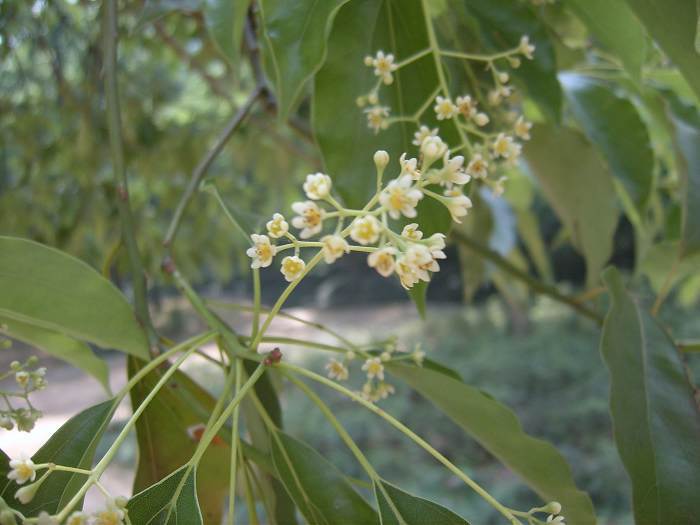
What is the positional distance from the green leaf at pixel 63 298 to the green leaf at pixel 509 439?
0.19m

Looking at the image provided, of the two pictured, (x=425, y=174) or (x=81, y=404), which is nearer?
(x=425, y=174)

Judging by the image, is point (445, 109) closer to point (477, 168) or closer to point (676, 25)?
point (477, 168)

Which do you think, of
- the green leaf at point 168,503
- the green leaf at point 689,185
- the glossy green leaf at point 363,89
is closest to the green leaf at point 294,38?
the glossy green leaf at point 363,89

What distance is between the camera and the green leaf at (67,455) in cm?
37

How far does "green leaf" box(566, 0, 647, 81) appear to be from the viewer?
509 millimetres

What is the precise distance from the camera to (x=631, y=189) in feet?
2.16

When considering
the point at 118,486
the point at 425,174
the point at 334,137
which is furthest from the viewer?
the point at 118,486

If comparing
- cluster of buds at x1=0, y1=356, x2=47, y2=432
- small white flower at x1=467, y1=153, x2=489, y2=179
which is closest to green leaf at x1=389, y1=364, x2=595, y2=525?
small white flower at x1=467, y1=153, x2=489, y2=179

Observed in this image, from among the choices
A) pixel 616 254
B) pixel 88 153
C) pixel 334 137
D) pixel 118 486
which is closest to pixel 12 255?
pixel 334 137

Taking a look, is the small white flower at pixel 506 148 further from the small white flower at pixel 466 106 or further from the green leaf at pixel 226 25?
the green leaf at pixel 226 25

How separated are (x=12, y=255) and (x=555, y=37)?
0.52 metres

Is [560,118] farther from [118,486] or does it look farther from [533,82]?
[118,486]

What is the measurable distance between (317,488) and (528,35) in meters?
0.40

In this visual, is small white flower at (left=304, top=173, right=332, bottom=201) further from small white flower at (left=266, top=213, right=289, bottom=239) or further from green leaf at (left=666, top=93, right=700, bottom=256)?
green leaf at (left=666, top=93, right=700, bottom=256)
